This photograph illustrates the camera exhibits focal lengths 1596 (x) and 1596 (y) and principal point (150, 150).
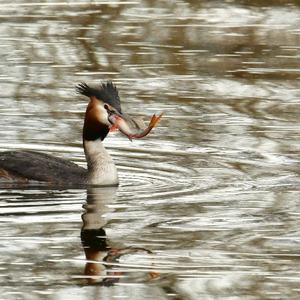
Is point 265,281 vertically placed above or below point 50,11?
above

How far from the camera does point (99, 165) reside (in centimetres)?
1338

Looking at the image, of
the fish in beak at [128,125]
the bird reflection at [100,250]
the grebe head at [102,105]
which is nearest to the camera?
the bird reflection at [100,250]

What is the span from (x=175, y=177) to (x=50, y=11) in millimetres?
11002

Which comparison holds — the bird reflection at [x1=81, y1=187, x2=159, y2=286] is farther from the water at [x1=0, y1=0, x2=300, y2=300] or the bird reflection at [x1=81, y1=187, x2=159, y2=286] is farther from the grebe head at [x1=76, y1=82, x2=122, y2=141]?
the grebe head at [x1=76, y1=82, x2=122, y2=141]

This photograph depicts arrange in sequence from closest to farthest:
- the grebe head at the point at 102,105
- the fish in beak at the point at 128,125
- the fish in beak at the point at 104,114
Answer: the fish in beak at the point at 128,125 → the fish in beak at the point at 104,114 → the grebe head at the point at 102,105

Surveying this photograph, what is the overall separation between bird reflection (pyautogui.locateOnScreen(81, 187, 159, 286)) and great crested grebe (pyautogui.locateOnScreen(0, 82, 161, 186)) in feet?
2.17

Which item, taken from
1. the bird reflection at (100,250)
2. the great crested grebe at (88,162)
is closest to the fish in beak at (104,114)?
the great crested grebe at (88,162)

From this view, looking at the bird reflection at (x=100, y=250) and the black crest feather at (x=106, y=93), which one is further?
the black crest feather at (x=106, y=93)

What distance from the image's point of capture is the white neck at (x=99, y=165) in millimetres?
13352

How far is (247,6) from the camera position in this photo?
80.8 ft

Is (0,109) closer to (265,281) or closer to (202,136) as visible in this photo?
(202,136)

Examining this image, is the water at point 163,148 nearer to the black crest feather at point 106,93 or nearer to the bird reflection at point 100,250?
the bird reflection at point 100,250

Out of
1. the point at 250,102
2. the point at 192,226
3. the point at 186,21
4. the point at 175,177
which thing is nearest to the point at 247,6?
the point at 186,21

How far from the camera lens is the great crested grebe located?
13328 millimetres
